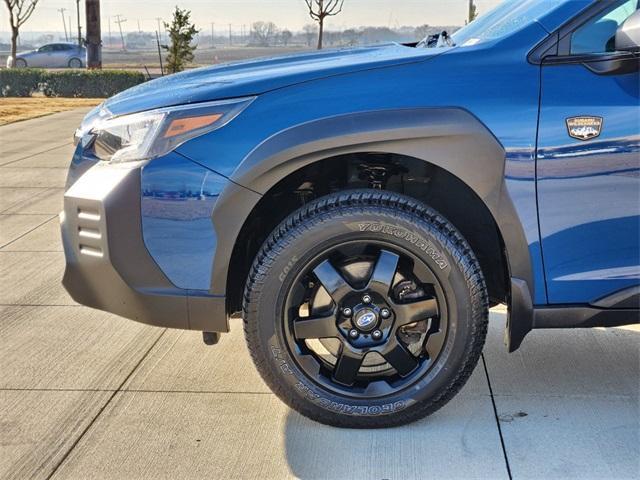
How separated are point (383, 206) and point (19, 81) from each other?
19332 mm

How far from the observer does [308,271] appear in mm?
3004

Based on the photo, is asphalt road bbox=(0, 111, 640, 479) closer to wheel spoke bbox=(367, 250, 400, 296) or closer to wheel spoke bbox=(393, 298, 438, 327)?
wheel spoke bbox=(393, 298, 438, 327)

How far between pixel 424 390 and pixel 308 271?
0.64 metres

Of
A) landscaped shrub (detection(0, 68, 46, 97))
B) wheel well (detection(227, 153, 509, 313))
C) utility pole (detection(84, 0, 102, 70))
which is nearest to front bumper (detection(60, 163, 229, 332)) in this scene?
wheel well (detection(227, 153, 509, 313))

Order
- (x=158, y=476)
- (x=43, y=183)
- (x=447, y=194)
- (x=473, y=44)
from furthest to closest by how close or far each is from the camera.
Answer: (x=43, y=183) → (x=447, y=194) → (x=473, y=44) → (x=158, y=476)

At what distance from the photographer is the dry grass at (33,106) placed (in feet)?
48.2

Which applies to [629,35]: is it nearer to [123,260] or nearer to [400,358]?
[400,358]

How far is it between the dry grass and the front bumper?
11.1 m

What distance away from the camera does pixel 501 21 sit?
333cm

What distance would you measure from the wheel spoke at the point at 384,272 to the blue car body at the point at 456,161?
392 mm

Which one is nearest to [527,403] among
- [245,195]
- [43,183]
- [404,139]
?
[404,139]

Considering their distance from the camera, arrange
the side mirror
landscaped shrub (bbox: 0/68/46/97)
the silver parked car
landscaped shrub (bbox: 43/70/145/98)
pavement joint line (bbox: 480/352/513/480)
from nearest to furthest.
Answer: the side mirror → pavement joint line (bbox: 480/352/513/480) → landscaped shrub (bbox: 43/70/145/98) → landscaped shrub (bbox: 0/68/46/97) → the silver parked car

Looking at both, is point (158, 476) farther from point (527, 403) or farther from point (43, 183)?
point (43, 183)

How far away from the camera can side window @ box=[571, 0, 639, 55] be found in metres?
2.92
